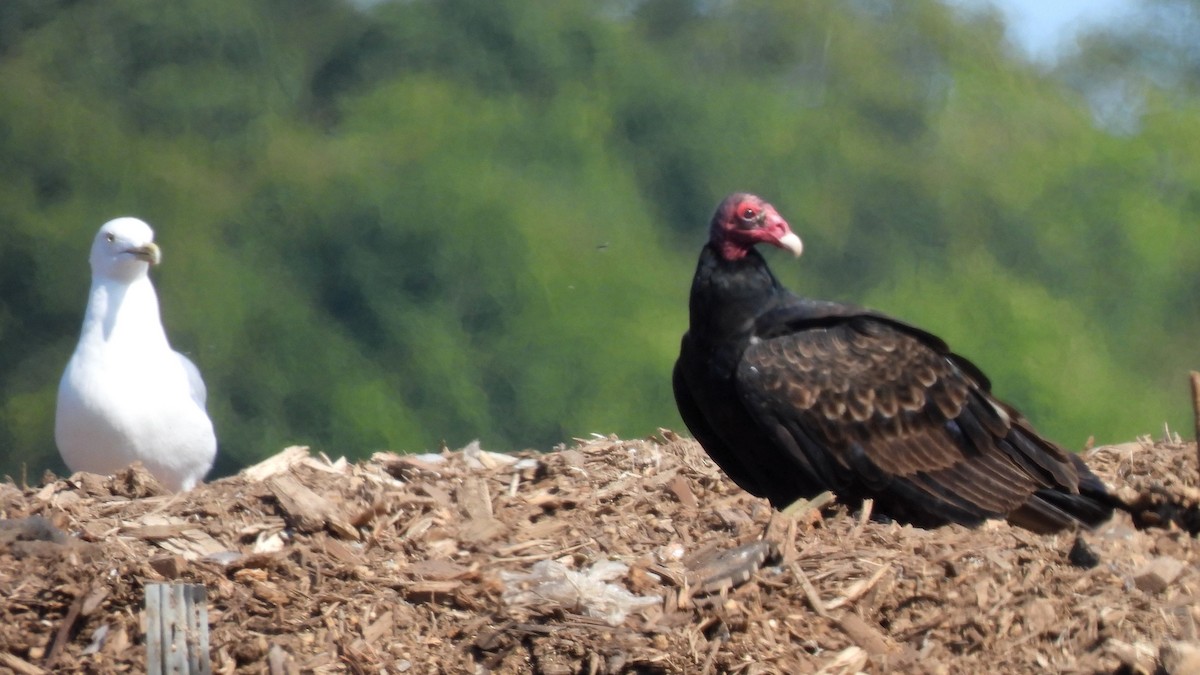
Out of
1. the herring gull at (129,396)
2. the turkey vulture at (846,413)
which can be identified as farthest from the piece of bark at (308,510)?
the herring gull at (129,396)

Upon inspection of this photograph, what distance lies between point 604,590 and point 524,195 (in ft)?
15.7

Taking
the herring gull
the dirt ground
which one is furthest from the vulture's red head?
the herring gull

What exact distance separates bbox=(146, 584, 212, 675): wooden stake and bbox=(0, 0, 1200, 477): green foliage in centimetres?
388

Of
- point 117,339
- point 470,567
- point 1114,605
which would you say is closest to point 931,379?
point 1114,605

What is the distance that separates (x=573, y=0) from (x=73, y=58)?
2.92m

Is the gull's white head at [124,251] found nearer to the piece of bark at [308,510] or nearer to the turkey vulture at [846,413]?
the piece of bark at [308,510]

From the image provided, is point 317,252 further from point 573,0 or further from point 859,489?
point 859,489

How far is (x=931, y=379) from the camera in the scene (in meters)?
4.63

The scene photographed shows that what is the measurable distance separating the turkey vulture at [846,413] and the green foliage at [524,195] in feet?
9.43

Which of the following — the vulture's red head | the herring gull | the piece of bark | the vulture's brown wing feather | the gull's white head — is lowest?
the piece of bark

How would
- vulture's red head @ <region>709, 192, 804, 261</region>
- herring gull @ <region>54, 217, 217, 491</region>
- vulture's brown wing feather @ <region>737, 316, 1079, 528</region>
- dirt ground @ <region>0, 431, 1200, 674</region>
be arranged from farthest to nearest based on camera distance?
herring gull @ <region>54, 217, 217, 491</region>
vulture's red head @ <region>709, 192, 804, 261</region>
vulture's brown wing feather @ <region>737, 316, 1079, 528</region>
dirt ground @ <region>0, 431, 1200, 674</region>

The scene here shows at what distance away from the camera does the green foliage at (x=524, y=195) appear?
785 cm

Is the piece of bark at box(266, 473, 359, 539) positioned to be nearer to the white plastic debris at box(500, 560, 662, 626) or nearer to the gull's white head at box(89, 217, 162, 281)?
the white plastic debris at box(500, 560, 662, 626)

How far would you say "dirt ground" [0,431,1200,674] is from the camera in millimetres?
3312
